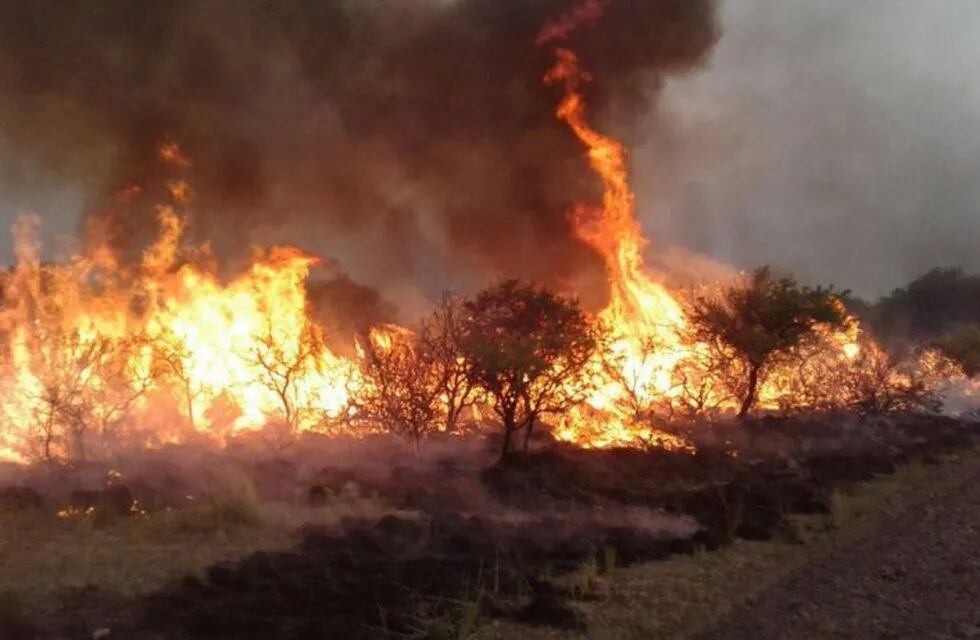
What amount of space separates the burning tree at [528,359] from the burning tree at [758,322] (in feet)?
13.5

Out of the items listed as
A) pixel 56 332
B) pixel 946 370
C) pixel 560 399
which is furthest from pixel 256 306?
pixel 946 370

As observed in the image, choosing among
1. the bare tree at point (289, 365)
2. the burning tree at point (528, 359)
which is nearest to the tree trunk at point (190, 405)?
the bare tree at point (289, 365)

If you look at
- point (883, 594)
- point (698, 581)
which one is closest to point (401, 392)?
point (698, 581)

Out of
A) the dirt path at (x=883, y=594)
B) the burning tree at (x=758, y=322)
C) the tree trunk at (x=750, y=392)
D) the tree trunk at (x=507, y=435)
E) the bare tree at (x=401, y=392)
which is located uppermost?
the burning tree at (x=758, y=322)

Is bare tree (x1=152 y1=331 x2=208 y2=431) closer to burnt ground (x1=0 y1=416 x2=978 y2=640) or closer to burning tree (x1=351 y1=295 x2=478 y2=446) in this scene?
burning tree (x1=351 y1=295 x2=478 y2=446)

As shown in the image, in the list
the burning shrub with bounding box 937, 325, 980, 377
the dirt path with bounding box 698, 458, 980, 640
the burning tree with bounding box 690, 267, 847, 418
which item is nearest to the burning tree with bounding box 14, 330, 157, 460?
the dirt path with bounding box 698, 458, 980, 640

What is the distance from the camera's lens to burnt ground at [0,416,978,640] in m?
8.73

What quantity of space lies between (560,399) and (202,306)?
8564 millimetres

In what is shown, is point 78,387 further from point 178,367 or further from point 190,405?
point 190,405

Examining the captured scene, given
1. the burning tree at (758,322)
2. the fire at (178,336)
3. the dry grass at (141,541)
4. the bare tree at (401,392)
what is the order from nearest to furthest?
the dry grass at (141,541) < the bare tree at (401,392) < the fire at (178,336) < the burning tree at (758,322)

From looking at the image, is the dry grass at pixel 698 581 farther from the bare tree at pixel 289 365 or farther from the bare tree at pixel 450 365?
the bare tree at pixel 289 365

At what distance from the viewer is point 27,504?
13477mm

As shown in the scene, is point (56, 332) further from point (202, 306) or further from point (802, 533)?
point (802, 533)

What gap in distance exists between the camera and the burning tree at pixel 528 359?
1745 cm
